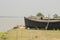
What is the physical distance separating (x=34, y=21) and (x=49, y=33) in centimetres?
62

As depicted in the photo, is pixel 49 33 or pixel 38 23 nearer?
pixel 49 33

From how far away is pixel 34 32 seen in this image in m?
1.14

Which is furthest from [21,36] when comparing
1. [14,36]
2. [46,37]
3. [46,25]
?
[46,25]

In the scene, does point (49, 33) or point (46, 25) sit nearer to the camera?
point (49, 33)

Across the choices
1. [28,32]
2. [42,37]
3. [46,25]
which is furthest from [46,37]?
[46,25]

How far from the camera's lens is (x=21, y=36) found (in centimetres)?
111

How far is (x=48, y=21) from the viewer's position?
5.46 feet

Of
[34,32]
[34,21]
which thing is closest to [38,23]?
[34,21]

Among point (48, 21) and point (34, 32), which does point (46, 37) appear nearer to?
point (34, 32)

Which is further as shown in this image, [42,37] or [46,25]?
[46,25]

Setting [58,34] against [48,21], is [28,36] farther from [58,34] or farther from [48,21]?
[48,21]

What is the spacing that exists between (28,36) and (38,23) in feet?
2.04

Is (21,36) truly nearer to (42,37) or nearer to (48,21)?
(42,37)

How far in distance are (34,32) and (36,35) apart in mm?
48
